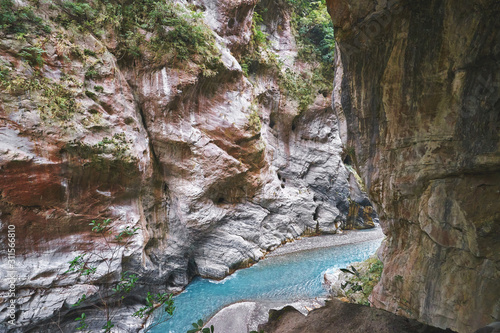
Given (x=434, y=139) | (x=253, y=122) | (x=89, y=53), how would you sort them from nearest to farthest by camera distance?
1. (x=434, y=139)
2. (x=89, y=53)
3. (x=253, y=122)

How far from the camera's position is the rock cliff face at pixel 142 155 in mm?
6434

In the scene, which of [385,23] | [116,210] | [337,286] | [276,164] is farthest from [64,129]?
[276,164]

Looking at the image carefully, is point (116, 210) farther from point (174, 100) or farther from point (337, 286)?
point (337, 286)

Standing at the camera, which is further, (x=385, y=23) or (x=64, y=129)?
(x=64, y=129)

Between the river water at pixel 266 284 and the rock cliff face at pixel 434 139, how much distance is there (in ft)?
14.9

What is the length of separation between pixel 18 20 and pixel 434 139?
1112 centimetres

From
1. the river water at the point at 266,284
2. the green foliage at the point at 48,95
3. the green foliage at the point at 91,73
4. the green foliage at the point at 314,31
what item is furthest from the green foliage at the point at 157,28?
the river water at the point at 266,284

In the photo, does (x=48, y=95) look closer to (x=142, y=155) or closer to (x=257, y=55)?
(x=142, y=155)

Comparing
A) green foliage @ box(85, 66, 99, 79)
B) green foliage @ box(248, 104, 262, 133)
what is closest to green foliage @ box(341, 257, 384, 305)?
green foliage @ box(248, 104, 262, 133)

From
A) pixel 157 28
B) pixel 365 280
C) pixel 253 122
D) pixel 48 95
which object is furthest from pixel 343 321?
pixel 157 28

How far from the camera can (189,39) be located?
10.3 metres

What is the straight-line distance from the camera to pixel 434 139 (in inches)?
156

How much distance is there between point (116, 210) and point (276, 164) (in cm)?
1038

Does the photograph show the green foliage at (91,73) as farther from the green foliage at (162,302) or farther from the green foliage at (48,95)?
the green foliage at (162,302)
